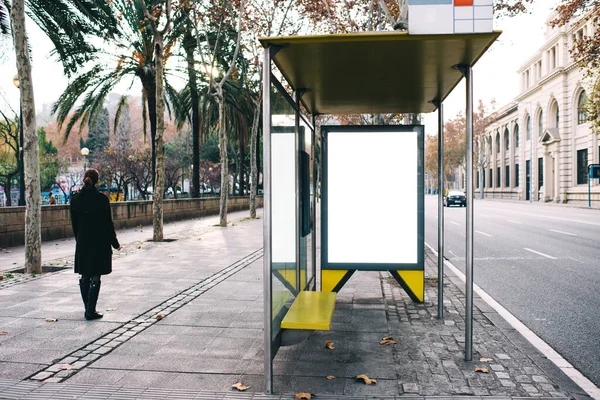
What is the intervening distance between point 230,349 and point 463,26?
3.37 meters

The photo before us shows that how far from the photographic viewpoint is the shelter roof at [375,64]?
408 centimetres

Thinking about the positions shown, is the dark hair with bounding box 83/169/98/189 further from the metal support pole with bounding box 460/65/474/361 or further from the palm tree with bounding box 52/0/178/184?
the palm tree with bounding box 52/0/178/184

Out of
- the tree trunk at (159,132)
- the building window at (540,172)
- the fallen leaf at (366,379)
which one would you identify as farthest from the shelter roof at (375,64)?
the building window at (540,172)

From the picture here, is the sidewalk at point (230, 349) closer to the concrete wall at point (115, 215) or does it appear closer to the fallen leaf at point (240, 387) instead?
the fallen leaf at point (240, 387)

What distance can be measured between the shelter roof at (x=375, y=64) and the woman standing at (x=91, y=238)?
2.62 m

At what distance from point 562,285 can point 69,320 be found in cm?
699

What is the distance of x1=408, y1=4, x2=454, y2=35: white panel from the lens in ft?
12.9

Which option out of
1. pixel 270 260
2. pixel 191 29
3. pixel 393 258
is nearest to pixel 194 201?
pixel 191 29

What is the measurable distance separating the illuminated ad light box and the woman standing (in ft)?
8.55

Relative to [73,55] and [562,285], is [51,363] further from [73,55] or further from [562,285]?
[73,55]

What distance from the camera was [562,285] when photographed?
845 centimetres

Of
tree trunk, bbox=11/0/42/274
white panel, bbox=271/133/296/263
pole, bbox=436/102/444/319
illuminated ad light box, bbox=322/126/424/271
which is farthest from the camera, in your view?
tree trunk, bbox=11/0/42/274

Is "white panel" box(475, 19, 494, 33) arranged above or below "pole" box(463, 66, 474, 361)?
above

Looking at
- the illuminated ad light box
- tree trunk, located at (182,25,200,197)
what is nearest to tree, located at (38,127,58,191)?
tree trunk, located at (182,25,200,197)
